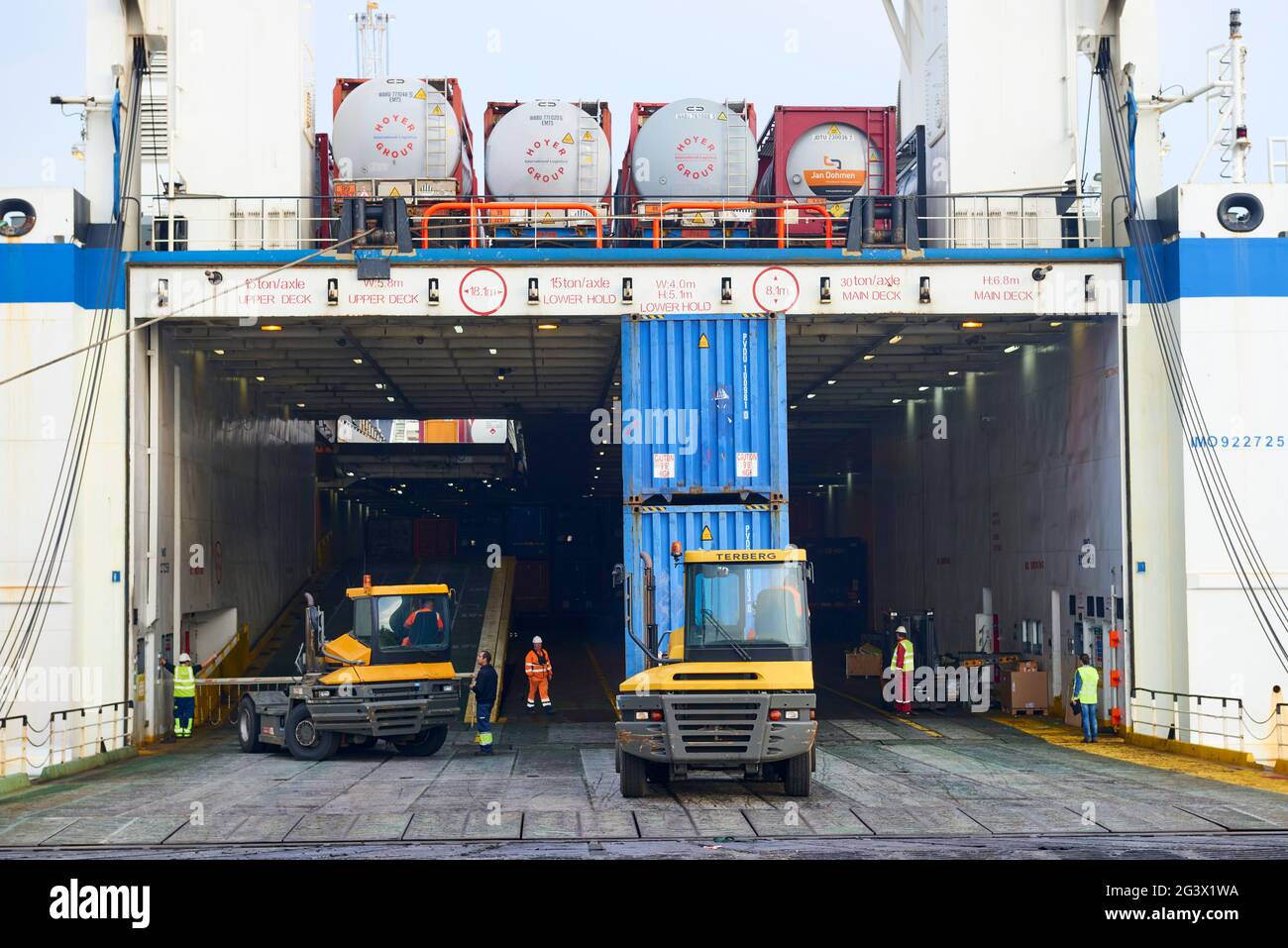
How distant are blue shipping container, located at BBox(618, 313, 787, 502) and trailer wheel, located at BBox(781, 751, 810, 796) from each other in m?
9.05

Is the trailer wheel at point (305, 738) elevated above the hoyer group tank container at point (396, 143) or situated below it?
below

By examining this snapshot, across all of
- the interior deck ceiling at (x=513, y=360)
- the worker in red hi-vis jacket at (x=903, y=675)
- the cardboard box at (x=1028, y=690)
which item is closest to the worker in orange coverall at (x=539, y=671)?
the interior deck ceiling at (x=513, y=360)

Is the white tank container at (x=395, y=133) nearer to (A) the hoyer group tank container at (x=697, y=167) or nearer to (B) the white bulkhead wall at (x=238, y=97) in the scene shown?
(B) the white bulkhead wall at (x=238, y=97)

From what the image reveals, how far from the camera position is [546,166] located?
1113 inches

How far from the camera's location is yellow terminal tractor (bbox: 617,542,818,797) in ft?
55.7

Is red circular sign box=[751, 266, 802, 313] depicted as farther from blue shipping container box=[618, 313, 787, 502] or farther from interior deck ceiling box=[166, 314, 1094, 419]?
→ interior deck ceiling box=[166, 314, 1094, 419]

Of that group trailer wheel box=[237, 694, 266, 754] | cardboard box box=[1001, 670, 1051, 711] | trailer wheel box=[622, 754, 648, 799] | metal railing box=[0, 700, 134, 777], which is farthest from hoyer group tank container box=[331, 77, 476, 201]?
cardboard box box=[1001, 670, 1051, 711]

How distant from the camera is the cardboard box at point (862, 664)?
4269 centimetres

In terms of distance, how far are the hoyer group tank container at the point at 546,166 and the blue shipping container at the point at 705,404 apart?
322 centimetres

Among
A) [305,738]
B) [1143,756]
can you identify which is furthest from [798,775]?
[305,738]

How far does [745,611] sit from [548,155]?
45.0 ft

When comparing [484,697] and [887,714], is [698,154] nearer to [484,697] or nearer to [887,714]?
[484,697]
